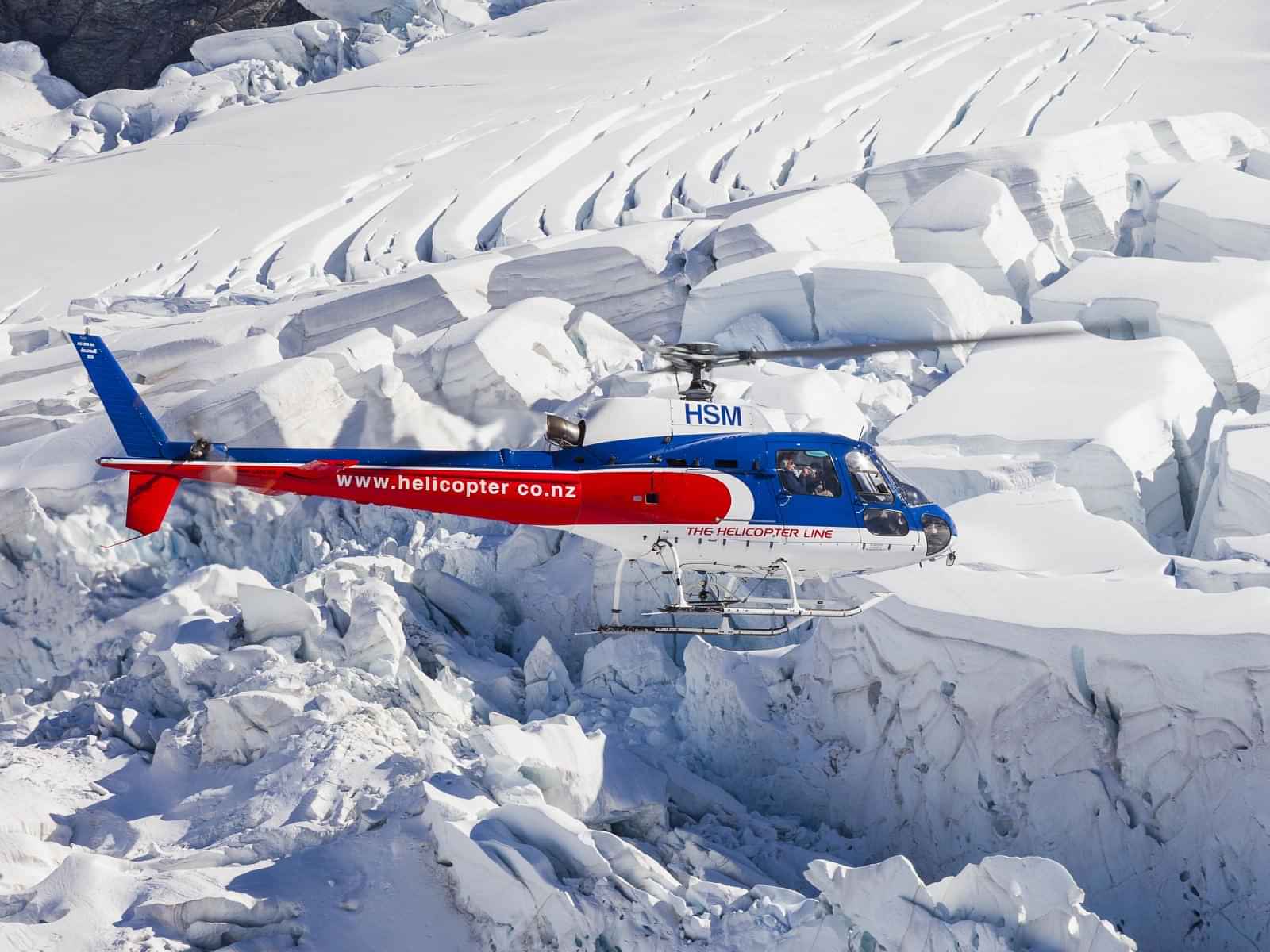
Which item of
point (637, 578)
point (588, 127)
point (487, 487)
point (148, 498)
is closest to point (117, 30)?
point (588, 127)

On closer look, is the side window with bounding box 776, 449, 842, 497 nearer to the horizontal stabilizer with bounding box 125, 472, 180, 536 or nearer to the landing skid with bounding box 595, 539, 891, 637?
the landing skid with bounding box 595, 539, 891, 637

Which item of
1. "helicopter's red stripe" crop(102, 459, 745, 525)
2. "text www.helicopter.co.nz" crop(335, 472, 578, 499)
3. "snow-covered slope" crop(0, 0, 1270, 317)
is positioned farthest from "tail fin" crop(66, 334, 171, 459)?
"snow-covered slope" crop(0, 0, 1270, 317)

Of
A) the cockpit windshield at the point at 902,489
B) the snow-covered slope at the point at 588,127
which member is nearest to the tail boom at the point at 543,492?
the cockpit windshield at the point at 902,489

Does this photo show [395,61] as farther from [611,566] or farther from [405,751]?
[405,751]

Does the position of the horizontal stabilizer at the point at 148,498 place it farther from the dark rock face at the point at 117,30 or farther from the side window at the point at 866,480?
the dark rock face at the point at 117,30

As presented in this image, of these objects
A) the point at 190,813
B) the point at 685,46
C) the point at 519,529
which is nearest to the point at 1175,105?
the point at 685,46

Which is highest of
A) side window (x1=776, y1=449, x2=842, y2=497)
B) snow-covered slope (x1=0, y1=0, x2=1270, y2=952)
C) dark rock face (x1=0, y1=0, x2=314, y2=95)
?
dark rock face (x1=0, y1=0, x2=314, y2=95)
